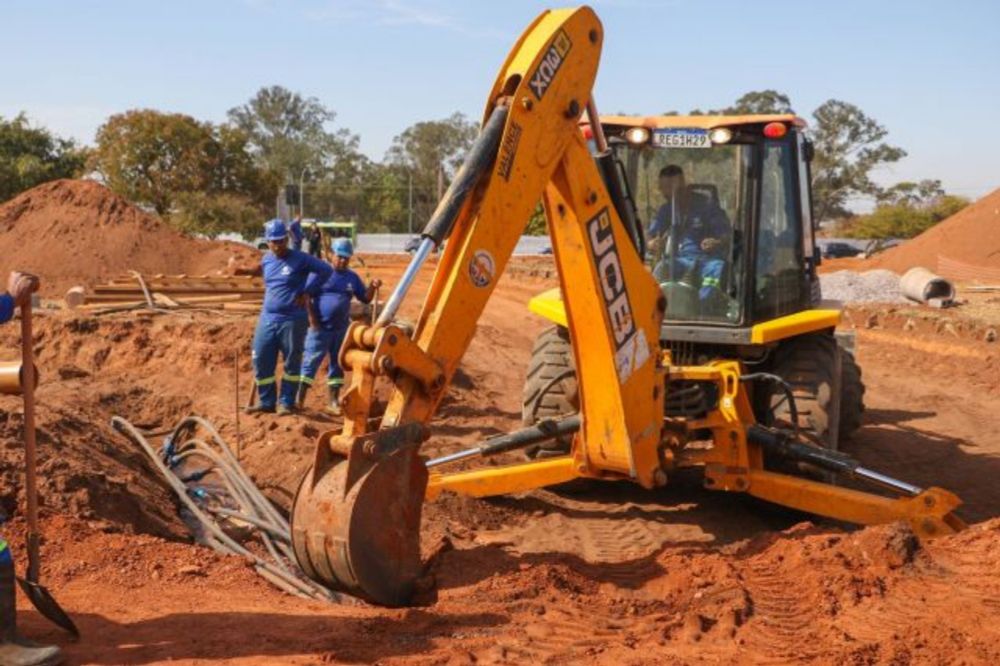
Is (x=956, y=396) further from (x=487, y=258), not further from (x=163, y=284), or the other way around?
(x=163, y=284)

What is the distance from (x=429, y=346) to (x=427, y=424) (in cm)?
37

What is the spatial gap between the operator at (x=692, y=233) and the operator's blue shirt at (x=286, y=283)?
388 centimetres

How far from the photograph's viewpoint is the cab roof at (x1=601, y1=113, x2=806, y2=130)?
25.0 ft

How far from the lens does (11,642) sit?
14.4 feet

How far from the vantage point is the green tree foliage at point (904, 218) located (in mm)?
52094

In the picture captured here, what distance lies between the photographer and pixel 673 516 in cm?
789

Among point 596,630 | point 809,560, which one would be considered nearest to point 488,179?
point 596,630

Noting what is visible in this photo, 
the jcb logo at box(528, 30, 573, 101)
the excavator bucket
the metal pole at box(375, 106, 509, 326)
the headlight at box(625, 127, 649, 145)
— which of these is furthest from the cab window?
the excavator bucket

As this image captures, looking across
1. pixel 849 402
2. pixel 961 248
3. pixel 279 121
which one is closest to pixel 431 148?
pixel 279 121

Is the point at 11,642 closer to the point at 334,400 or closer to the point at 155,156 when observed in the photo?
the point at 334,400

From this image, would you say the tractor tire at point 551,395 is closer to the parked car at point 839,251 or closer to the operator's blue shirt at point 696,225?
the operator's blue shirt at point 696,225

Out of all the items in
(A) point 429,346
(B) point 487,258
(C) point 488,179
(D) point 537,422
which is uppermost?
(C) point 488,179

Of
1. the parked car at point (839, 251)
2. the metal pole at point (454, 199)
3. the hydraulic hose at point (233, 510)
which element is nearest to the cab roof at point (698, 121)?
the metal pole at point (454, 199)

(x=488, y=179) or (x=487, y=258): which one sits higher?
(x=488, y=179)
